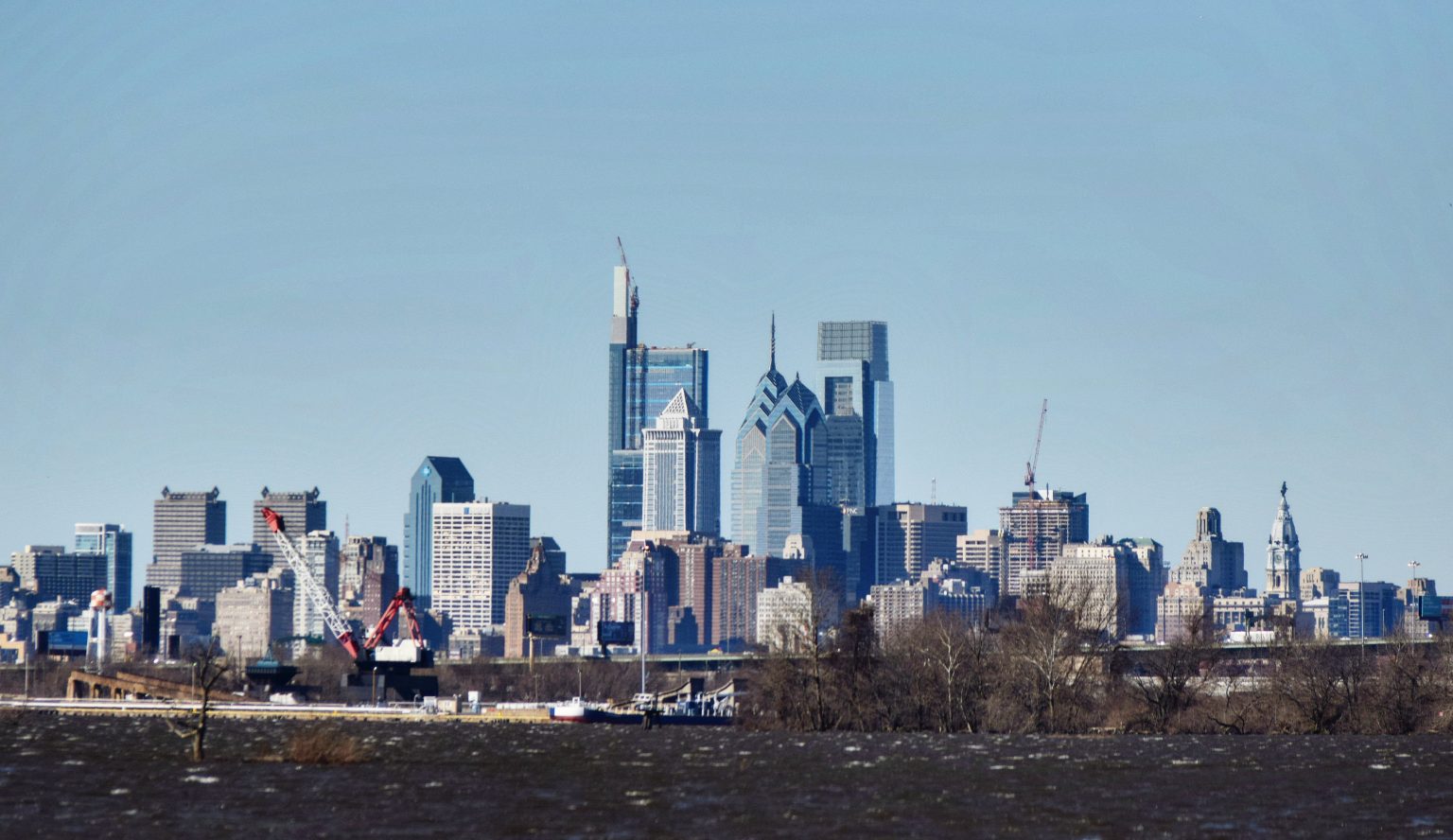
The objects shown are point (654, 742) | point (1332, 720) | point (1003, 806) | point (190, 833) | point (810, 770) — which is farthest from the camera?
point (1332, 720)

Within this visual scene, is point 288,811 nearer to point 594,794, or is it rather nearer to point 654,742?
point 594,794

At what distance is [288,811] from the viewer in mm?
88812

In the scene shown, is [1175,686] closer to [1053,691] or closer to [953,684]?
[1053,691]

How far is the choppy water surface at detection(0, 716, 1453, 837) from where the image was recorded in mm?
84062

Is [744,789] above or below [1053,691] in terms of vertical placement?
below

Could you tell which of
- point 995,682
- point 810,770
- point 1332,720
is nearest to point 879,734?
point 995,682

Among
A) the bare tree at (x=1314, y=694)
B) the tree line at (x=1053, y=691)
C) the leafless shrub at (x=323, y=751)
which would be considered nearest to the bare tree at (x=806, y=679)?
the tree line at (x=1053, y=691)

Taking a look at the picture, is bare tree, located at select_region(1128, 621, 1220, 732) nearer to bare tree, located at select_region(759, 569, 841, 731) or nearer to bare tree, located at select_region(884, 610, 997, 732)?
bare tree, located at select_region(884, 610, 997, 732)

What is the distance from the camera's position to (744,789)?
10400 cm

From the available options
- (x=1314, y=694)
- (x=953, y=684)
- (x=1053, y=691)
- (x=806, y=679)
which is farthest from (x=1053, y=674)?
(x=1314, y=694)

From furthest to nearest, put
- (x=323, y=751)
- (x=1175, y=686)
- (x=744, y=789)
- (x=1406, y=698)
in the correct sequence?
(x=1175, y=686) → (x=1406, y=698) → (x=323, y=751) → (x=744, y=789)

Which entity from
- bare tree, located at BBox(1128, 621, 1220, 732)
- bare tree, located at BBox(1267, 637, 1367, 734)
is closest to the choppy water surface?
bare tree, located at BBox(1267, 637, 1367, 734)

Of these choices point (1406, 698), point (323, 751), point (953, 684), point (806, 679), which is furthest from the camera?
point (806, 679)

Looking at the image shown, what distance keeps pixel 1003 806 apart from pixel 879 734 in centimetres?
7850
